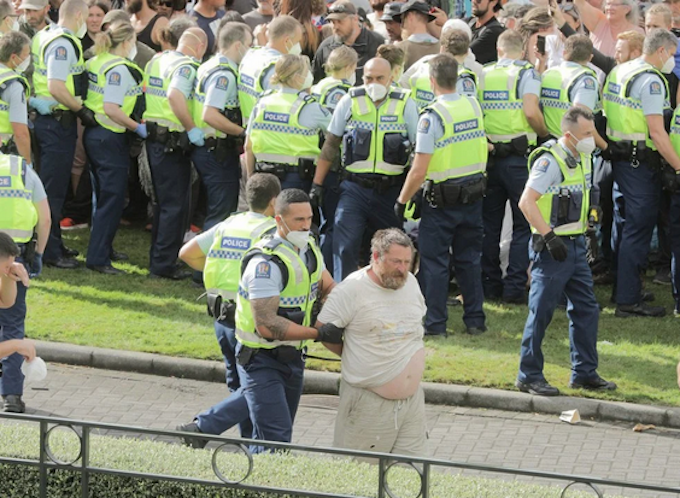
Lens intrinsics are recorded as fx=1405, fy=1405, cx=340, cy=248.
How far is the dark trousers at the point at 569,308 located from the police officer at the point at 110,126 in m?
4.58

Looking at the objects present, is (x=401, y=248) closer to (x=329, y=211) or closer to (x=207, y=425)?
(x=207, y=425)

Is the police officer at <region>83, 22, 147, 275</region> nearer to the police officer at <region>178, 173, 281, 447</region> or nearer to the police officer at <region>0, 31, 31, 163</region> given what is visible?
the police officer at <region>0, 31, 31, 163</region>

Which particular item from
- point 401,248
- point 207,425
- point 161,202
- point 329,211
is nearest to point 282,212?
point 401,248

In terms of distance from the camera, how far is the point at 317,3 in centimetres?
1387

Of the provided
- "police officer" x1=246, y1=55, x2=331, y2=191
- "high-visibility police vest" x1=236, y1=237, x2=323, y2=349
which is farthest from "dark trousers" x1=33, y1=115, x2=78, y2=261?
"high-visibility police vest" x1=236, y1=237, x2=323, y2=349

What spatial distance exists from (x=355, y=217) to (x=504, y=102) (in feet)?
5.55

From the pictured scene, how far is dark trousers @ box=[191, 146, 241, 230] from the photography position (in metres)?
12.9

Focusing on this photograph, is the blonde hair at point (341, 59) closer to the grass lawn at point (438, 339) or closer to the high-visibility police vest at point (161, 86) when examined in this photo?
the high-visibility police vest at point (161, 86)

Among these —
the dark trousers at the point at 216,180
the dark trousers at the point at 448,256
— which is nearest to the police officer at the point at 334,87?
the dark trousers at the point at 448,256

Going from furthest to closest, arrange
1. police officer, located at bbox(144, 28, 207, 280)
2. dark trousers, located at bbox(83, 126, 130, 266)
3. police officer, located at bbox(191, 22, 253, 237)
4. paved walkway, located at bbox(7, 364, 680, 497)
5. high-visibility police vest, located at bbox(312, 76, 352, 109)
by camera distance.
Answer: dark trousers, located at bbox(83, 126, 130, 266) < police officer, located at bbox(144, 28, 207, 280) < police officer, located at bbox(191, 22, 253, 237) < high-visibility police vest, located at bbox(312, 76, 352, 109) < paved walkway, located at bbox(7, 364, 680, 497)

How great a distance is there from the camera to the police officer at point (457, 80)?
11750 millimetres

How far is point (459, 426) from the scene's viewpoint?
10.0 meters

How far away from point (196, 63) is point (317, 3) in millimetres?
1706

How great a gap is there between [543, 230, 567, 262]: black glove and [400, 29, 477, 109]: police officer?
1.85 m
